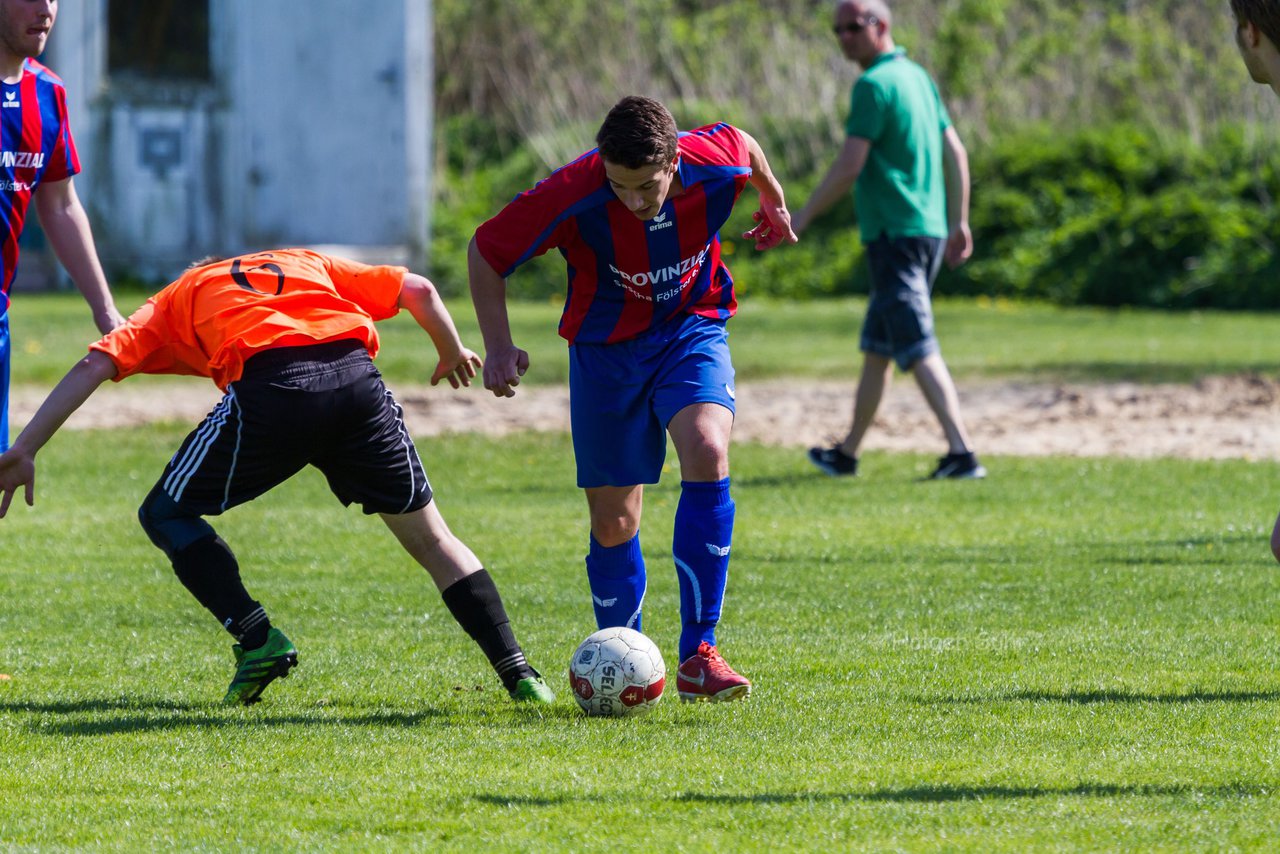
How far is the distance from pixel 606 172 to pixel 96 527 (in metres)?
4.40

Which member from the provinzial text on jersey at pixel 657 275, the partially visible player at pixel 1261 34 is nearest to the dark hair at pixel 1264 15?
the partially visible player at pixel 1261 34

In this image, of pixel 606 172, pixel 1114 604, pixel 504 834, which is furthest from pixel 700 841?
pixel 1114 604

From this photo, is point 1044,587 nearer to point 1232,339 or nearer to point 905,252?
point 905,252

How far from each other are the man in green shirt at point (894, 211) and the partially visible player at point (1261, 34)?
531 centimetres

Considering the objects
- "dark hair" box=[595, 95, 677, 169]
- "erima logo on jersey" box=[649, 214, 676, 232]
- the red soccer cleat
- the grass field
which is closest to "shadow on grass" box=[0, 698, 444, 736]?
the grass field

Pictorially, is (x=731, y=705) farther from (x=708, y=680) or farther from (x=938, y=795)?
(x=938, y=795)

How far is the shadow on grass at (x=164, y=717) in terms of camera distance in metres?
4.91

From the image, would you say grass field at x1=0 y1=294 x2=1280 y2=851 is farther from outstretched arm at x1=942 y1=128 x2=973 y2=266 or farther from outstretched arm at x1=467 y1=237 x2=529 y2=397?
outstretched arm at x1=942 y1=128 x2=973 y2=266

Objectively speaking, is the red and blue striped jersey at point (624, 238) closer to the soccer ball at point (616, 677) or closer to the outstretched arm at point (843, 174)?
the soccer ball at point (616, 677)

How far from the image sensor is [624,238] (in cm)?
522

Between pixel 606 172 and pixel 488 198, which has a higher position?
pixel 606 172

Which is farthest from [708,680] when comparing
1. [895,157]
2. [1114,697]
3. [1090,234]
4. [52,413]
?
[1090,234]

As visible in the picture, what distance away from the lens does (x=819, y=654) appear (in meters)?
5.77

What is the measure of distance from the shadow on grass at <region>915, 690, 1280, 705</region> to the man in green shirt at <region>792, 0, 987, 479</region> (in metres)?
4.48
